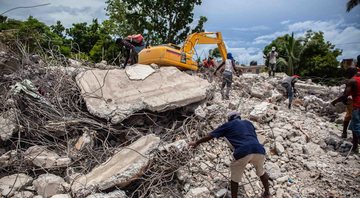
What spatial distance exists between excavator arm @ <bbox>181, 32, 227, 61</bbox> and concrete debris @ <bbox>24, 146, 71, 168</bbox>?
3.80m

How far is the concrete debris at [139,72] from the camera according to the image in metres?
4.89

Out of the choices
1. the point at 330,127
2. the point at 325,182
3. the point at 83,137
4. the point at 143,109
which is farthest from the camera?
the point at 330,127

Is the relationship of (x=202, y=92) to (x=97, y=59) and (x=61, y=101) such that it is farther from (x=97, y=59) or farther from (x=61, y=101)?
(x=97, y=59)

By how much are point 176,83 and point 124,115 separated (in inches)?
54.3

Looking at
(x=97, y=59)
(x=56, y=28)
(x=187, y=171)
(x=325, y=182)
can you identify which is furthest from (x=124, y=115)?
(x=56, y=28)

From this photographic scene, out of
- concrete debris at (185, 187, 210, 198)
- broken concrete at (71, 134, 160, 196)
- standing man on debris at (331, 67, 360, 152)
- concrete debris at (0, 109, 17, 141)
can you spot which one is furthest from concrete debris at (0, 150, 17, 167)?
standing man on debris at (331, 67, 360, 152)

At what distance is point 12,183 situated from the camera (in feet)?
10.2

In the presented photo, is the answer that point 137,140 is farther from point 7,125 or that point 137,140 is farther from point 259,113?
point 259,113

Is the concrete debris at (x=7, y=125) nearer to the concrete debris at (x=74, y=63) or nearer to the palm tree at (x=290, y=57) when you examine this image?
the concrete debris at (x=74, y=63)

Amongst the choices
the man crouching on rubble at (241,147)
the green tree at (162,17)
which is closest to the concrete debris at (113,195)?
the man crouching on rubble at (241,147)

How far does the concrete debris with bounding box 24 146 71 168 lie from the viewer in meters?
3.38

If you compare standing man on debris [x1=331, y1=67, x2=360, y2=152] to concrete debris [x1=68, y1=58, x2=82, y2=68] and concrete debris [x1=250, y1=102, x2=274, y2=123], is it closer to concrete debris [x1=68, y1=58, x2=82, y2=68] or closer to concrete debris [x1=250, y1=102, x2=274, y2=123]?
concrete debris [x1=250, y1=102, x2=274, y2=123]

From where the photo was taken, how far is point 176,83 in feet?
16.3

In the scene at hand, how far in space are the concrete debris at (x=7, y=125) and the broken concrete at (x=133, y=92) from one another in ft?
3.43
